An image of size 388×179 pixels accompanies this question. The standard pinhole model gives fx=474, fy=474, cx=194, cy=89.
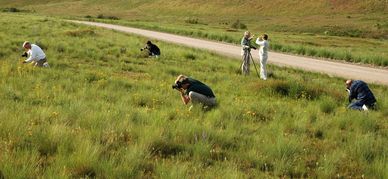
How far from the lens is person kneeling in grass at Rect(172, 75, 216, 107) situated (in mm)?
11039

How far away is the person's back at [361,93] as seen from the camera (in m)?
12.6

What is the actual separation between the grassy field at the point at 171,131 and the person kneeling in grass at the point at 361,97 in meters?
0.39

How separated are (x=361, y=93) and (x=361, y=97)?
125mm

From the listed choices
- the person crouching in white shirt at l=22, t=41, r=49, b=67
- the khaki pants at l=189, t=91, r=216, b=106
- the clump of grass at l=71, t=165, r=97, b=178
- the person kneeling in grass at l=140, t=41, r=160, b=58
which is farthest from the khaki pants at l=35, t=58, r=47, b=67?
the clump of grass at l=71, t=165, r=97, b=178

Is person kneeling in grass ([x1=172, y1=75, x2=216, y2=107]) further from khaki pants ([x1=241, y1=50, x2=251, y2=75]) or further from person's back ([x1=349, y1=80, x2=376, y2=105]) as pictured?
khaki pants ([x1=241, y1=50, x2=251, y2=75])

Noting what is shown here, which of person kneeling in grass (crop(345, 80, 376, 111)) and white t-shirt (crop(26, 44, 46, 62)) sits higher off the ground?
white t-shirt (crop(26, 44, 46, 62))

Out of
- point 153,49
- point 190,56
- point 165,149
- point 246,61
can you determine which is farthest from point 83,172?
point 190,56

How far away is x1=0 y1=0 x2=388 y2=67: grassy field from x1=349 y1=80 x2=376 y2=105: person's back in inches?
593

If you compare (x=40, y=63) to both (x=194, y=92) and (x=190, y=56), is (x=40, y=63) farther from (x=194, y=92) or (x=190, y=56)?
(x=190, y=56)

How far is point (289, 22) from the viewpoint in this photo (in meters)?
66.9

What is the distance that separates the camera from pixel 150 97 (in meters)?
11.9

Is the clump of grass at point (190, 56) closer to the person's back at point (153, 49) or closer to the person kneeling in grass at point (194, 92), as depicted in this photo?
the person's back at point (153, 49)

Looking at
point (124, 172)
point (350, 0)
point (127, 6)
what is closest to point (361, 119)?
point (124, 172)

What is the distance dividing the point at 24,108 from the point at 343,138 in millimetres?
6113
